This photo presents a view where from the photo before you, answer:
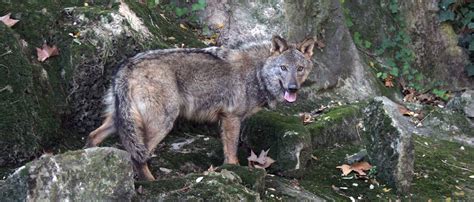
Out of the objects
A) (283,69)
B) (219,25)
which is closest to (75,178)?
(283,69)

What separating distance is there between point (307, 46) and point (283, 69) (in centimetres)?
52

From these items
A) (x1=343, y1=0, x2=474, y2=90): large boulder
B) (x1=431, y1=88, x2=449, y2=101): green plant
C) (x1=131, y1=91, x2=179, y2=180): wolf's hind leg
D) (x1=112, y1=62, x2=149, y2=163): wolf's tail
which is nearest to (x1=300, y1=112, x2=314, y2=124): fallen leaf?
(x1=131, y1=91, x2=179, y2=180): wolf's hind leg

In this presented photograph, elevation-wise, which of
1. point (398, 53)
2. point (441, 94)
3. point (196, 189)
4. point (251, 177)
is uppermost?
point (196, 189)

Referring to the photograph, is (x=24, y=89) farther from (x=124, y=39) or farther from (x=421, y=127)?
(x=421, y=127)

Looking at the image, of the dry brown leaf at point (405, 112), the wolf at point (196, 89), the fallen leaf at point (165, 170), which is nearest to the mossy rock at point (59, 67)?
the wolf at point (196, 89)

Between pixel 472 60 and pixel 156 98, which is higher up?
pixel 156 98

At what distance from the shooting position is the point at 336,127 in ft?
28.3

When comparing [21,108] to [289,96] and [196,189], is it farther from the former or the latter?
[289,96]

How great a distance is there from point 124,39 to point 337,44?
459cm

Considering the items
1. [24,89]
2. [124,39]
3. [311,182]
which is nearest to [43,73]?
[24,89]

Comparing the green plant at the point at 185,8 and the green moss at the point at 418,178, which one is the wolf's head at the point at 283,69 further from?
the green plant at the point at 185,8

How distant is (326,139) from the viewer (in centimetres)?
841

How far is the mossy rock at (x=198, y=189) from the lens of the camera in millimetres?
5305

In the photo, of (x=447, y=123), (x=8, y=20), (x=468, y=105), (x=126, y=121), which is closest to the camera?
(x=126, y=121)
